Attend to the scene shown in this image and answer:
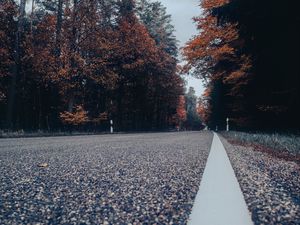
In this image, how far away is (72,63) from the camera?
20.2 m

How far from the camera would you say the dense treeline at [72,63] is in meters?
19.6

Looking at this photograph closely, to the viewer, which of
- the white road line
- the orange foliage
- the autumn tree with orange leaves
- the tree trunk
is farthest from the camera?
the orange foliage

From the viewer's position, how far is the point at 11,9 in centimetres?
1925

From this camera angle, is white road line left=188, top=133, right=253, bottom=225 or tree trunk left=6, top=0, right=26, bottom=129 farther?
tree trunk left=6, top=0, right=26, bottom=129

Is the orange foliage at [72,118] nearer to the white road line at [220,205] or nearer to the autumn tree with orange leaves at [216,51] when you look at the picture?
the autumn tree with orange leaves at [216,51]

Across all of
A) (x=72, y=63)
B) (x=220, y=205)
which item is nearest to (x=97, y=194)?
(x=220, y=205)

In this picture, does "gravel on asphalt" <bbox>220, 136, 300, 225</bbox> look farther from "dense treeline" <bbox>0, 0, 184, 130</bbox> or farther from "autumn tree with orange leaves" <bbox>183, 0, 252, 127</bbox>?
"dense treeline" <bbox>0, 0, 184, 130</bbox>

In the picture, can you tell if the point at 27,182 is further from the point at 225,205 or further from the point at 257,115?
the point at 257,115

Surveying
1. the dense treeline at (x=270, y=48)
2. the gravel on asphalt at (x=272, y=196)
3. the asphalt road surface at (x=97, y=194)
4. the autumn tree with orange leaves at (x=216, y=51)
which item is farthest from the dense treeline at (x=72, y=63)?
the gravel on asphalt at (x=272, y=196)

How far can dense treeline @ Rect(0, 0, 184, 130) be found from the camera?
772 inches

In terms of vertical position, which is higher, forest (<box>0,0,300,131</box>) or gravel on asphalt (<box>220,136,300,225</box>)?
forest (<box>0,0,300,131</box>)

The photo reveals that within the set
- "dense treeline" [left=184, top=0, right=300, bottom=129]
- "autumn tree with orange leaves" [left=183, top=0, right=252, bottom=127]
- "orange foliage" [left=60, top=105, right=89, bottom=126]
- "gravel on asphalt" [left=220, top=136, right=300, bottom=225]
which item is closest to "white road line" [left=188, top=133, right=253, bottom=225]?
"gravel on asphalt" [left=220, top=136, right=300, bottom=225]

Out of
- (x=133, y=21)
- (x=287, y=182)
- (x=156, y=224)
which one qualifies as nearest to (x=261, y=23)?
(x=287, y=182)

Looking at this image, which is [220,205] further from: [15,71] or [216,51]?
[15,71]
